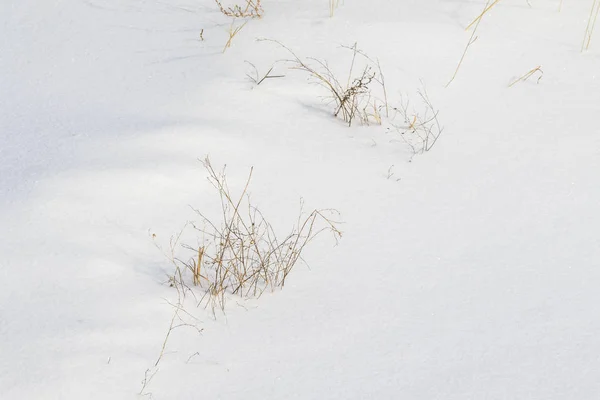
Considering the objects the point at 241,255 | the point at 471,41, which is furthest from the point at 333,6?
the point at 241,255

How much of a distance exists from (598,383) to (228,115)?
1907 millimetres

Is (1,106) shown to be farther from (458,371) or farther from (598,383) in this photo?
(598,383)

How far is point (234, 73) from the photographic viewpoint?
3.96 m

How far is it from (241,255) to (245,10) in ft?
6.35

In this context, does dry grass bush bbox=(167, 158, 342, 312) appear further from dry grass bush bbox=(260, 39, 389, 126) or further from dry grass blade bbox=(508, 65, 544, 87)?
dry grass blade bbox=(508, 65, 544, 87)

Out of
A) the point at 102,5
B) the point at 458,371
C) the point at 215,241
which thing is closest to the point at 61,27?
the point at 102,5

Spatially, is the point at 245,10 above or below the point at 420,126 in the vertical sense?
above

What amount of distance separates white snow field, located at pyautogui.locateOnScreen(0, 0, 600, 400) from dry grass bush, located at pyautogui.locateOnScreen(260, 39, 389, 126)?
50mm

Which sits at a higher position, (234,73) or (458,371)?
(234,73)

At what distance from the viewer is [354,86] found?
383 cm

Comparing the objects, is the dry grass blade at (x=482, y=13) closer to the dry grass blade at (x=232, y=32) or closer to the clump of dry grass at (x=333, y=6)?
the clump of dry grass at (x=333, y=6)

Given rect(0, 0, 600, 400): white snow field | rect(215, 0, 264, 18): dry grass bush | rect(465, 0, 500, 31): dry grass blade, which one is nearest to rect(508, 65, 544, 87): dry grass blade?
rect(0, 0, 600, 400): white snow field

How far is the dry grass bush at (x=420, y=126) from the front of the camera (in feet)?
11.8

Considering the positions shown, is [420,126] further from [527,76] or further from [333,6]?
[333,6]
